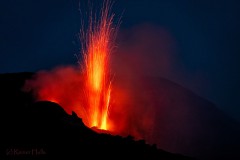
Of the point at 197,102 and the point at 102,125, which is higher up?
the point at 197,102

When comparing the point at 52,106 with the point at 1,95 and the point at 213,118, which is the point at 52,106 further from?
the point at 213,118

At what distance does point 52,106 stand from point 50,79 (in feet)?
61.8

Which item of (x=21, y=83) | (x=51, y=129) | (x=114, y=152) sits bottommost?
(x=114, y=152)

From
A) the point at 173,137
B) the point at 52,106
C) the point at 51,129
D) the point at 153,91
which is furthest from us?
the point at 153,91

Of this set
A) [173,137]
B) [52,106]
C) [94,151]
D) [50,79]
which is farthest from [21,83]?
[94,151]

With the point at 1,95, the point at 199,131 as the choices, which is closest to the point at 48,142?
the point at 1,95

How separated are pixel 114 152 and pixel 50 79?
2624cm

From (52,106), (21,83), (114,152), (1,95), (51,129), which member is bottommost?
(114,152)

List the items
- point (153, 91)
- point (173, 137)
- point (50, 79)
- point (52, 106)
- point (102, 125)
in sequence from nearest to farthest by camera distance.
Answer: point (52, 106) → point (102, 125) → point (50, 79) → point (173, 137) → point (153, 91)

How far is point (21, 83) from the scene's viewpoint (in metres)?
49.8

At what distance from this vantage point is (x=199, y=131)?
62469 millimetres

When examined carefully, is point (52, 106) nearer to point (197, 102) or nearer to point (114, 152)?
point (114, 152)

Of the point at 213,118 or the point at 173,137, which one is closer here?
the point at 173,137

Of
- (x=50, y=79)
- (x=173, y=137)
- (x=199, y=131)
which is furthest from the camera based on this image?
(x=199, y=131)
